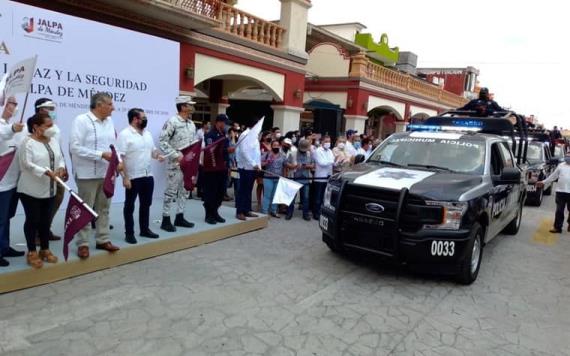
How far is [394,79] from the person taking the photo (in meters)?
20.2

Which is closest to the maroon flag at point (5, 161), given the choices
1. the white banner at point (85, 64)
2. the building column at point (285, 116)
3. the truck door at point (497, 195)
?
the white banner at point (85, 64)

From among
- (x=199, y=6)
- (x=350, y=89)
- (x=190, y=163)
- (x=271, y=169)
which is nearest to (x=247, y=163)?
(x=271, y=169)

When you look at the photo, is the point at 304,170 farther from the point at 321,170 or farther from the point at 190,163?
the point at 190,163

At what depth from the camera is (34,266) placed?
445 centimetres

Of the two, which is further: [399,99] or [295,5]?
[399,99]

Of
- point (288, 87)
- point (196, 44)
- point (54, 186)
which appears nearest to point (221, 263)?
point (54, 186)

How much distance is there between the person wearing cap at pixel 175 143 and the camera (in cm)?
599

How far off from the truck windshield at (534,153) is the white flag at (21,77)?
13.2m

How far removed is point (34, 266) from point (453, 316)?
14.2 ft

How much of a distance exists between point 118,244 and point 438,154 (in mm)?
4484

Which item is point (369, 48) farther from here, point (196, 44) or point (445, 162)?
point (445, 162)

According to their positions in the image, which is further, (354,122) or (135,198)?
(354,122)

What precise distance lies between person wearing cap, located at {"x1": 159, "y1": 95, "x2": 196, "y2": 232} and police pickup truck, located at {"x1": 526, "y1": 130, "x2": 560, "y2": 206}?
9364 millimetres

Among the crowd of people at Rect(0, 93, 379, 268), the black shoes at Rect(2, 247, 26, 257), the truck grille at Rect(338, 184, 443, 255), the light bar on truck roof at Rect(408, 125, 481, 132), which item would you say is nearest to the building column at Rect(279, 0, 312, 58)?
the light bar on truck roof at Rect(408, 125, 481, 132)
